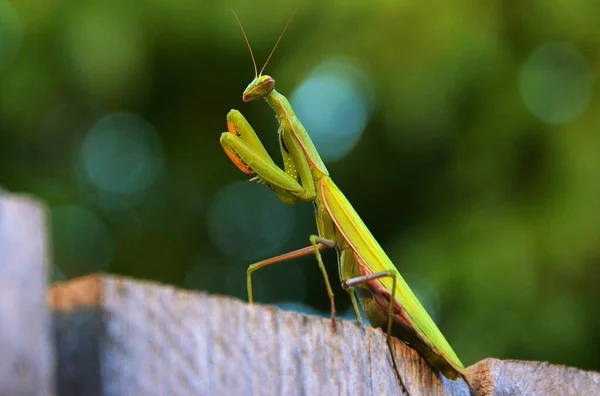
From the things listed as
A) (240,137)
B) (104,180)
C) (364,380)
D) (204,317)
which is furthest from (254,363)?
(104,180)

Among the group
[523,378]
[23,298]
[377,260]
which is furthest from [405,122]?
[23,298]

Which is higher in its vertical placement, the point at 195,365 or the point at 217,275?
the point at 217,275

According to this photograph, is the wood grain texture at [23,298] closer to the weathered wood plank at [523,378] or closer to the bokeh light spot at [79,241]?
the weathered wood plank at [523,378]

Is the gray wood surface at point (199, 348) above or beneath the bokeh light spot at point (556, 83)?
beneath

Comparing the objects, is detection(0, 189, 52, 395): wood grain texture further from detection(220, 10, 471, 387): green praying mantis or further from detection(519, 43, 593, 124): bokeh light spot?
detection(519, 43, 593, 124): bokeh light spot

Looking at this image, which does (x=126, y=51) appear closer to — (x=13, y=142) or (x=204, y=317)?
(x=13, y=142)

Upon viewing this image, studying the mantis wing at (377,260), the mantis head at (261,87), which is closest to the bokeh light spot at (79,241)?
the mantis head at (261,87)

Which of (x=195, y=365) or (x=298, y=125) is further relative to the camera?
(x=298, y=125)
